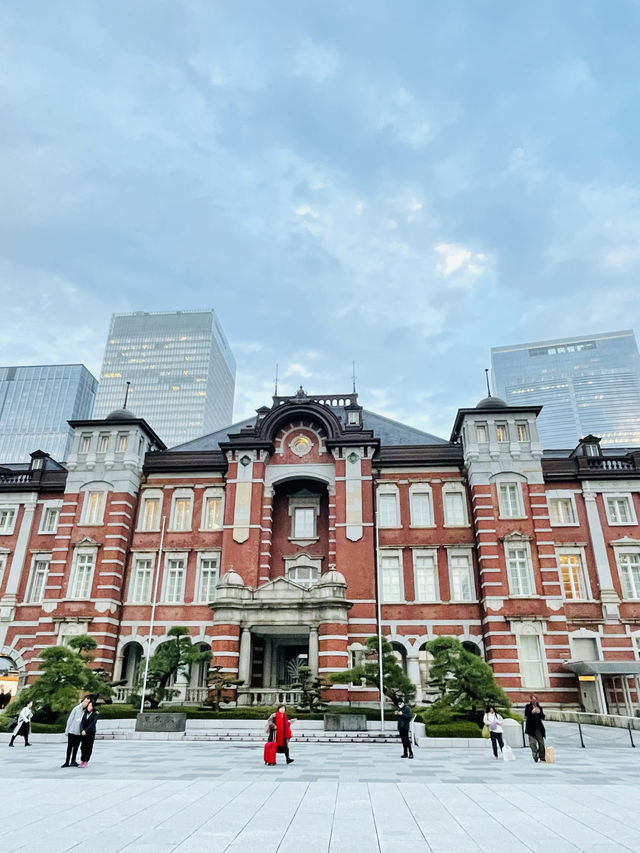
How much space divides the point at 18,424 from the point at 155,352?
104 ft

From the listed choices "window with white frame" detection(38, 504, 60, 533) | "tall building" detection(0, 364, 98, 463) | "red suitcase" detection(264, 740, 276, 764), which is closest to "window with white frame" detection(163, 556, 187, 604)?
"window with white frame" detection(38, 504, 60, 533)

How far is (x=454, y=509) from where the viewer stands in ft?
104

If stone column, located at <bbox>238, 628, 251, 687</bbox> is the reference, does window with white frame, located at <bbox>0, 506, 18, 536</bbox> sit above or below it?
above

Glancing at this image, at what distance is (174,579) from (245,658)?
22.7ft

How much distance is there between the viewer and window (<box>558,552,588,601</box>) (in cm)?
2928

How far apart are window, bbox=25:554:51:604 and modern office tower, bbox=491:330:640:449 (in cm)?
13828

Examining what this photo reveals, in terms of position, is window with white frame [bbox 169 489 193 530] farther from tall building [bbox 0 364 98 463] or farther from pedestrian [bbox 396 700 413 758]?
tall building [bbox 0 364 98 463]

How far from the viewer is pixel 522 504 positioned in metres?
30.2

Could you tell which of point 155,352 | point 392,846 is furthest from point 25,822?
point 155,352

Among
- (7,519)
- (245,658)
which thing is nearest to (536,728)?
(245,658)

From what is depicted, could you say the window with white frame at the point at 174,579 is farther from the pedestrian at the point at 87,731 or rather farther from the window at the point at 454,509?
the pedestrian at the point at 87,731

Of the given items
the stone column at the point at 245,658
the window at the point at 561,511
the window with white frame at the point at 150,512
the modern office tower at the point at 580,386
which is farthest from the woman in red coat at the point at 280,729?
the modern office tower at the point at 580,386

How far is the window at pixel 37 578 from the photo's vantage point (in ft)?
103

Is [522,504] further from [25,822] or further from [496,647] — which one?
[25,822]
